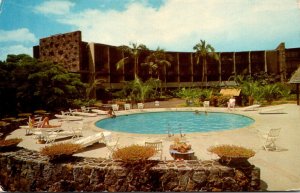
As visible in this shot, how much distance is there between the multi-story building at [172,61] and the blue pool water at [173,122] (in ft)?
34.4

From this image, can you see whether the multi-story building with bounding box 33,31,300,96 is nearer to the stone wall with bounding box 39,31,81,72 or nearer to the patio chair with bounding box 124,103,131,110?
the stone wall with bounding box 39,31,81,72

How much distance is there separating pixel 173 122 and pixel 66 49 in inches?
648

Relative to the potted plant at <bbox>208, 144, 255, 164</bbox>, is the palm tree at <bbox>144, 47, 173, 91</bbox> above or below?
above

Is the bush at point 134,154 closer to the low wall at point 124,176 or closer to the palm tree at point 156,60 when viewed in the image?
the low wall at point 124,176

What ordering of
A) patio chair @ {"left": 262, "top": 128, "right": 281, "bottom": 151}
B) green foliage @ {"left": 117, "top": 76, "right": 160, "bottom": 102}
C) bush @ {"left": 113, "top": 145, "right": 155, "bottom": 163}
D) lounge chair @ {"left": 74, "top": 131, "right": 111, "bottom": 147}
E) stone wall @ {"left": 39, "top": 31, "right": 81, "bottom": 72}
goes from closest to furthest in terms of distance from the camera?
bush @ {"left": 113, "top": 145, "right": 155, "bottom": 163} → patio chair @ {"left": 262, "top": 128, "right": 281, "bottom": 151} → lounge chair @ {"left": 74, "top": 131, "right": 111, "bottom": 147} → green foliage @ {"left": 117, "top": 76, "right": 160, "bottom": 102} → stone wall @ {"left": 39, "top": 31, "right": 81, "bottom": 72}

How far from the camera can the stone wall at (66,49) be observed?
95.9 feet

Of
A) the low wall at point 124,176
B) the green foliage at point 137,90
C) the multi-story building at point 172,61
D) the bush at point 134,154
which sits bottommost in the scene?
the low wall at point 124,176

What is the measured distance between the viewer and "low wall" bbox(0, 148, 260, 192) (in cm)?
607

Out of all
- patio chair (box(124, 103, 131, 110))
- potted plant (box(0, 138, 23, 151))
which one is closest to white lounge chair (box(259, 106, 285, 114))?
patio chair (box(124, 103, 131, 110))

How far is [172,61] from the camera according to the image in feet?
128

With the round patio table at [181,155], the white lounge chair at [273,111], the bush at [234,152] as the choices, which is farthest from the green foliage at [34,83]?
the bush at [234,152]

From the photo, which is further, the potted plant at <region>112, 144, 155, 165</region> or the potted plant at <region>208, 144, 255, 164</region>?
the potted plant at <region>112, 144, 155, 165</region>

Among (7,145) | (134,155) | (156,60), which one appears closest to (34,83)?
(7,145)

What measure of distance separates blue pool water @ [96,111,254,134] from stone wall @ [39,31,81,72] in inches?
477
